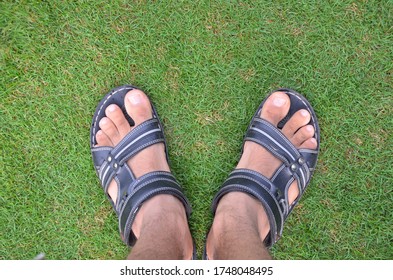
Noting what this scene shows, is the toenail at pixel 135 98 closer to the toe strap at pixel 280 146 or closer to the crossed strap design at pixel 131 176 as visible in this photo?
the crossed strap design at pixel 131 176

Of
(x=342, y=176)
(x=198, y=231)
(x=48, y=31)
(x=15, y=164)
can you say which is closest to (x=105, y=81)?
(x=48, y=31)

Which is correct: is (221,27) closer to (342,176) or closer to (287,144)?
(287,144)

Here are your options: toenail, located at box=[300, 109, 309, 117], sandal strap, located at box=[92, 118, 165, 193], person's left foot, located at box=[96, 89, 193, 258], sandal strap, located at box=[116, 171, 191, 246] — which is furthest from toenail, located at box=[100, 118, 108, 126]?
toenail, located at box=[300, 109, 309, 117]

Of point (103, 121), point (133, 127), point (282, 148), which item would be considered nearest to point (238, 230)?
point (282, 148)

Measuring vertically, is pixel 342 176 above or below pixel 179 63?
below

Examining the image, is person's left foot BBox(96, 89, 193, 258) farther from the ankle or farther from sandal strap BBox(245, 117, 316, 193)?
sandal strap BBox(245, 117, 316, 193)

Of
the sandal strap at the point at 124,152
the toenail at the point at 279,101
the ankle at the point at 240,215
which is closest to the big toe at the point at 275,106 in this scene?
the toenail at the point at 279,101
